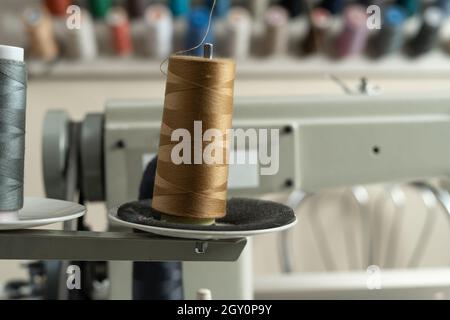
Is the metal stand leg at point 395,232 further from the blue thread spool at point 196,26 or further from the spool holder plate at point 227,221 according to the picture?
the spool holder plate at point 227,221

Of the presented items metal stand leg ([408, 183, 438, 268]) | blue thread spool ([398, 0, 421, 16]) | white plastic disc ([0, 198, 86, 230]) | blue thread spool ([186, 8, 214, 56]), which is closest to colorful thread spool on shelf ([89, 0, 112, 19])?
blue thread spool ([186, 8, 214, 56])

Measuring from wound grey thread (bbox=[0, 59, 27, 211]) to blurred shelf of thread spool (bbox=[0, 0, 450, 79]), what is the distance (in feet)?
4.40

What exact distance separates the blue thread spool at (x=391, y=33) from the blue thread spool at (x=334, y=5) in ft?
0.44

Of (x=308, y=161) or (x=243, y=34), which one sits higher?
(x=243, y=34)

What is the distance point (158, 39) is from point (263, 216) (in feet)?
4.67

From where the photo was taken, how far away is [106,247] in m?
0.76

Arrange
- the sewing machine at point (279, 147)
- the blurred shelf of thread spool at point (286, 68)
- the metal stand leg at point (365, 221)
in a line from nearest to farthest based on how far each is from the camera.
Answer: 1. the sewing machine at point (279, 147)
2. the blurred shelf of thread spool at point (286, 68)
3. the metal stand leg at point (365, 221)

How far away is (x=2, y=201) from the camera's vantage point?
0.77 metres

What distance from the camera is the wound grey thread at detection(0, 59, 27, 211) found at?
2.51 ft

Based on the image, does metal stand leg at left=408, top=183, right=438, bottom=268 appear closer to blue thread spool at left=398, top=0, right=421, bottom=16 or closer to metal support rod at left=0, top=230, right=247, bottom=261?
blue thread spool at left=398, top=0, right=421, bottom=16

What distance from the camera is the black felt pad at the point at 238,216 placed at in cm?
72

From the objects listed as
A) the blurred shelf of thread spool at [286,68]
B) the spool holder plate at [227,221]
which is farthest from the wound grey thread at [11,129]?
the blurred shelf of thread spool at [286,68]
